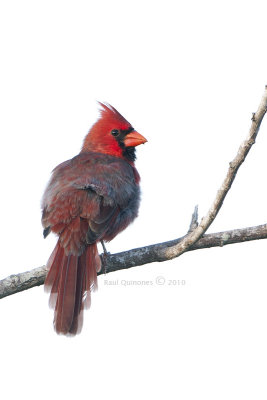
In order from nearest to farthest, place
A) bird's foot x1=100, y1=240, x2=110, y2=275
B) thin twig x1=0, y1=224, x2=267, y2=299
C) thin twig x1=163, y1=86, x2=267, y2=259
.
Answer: thin twig x1=163, y1=86, x2=267, y2=259 → thin twig x1=0, y1=224, x2=267, y2=299 → bird's foot x1=100, y1=240, x2=110, y2=275

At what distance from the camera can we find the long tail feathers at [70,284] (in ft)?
13.5

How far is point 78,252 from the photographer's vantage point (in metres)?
4.31

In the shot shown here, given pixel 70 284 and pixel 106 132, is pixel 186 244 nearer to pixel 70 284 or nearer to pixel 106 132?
pixel 70 284

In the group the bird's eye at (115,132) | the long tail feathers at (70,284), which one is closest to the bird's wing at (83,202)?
the long tail feathers at (70,284)

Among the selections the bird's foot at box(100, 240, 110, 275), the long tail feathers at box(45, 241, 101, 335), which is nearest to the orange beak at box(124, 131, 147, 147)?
the bird's foot at box(100, 240, 110, 275)

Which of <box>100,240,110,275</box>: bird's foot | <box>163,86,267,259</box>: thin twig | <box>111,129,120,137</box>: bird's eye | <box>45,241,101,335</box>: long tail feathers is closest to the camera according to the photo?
<box>163,86,267,259</box>: thin twig

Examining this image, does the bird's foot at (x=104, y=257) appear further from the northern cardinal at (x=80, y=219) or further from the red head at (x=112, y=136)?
the red head at (x=112, y=136)

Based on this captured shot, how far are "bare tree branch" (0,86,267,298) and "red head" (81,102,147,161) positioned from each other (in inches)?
58.4

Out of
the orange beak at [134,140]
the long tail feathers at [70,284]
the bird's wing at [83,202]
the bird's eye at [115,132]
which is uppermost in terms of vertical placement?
the bird's eye at [115,132]

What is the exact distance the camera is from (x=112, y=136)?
Answer: 5598 mm

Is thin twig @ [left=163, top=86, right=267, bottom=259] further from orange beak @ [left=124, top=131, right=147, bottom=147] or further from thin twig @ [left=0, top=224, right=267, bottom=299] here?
orange beak @ [left=124, top=131, right=147, bottom=147]

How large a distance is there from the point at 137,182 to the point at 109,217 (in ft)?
2.68

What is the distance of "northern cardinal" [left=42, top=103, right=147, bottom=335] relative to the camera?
4.16 m

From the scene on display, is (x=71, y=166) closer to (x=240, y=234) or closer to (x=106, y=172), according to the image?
(x=106, y=172)
